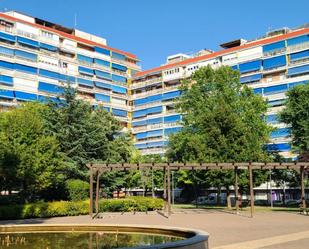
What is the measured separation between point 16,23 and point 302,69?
4625 centimetres

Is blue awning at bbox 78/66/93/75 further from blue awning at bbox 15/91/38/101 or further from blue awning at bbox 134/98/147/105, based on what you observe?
blue awning at bbox 134/98/147/105

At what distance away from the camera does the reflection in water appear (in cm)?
1543

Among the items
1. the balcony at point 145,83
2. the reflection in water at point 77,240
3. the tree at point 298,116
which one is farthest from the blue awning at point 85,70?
the reflection in water at point 77,240

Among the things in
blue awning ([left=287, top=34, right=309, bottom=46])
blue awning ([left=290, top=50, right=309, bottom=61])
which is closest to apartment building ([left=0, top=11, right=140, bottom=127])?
blue awning ([left=290, top=50, right=309, bottom=61])

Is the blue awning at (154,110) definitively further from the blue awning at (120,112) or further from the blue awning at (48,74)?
the blue awning at (48,74)

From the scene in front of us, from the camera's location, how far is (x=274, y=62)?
256ft

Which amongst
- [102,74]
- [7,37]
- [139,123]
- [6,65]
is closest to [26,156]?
[6,65]

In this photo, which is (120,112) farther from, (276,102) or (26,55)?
(276,102)

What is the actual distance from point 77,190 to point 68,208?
4856 millimetres

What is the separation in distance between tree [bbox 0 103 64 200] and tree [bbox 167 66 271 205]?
1398 centimetres

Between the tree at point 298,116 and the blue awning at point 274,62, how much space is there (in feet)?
97.1

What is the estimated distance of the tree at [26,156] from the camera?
3291 cm

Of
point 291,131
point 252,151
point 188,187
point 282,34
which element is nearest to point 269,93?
point 282,34

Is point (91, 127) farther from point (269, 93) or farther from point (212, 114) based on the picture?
point (269, 93)
